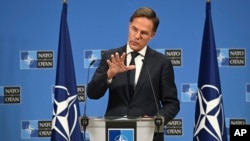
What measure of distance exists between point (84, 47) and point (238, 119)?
70.7 inches

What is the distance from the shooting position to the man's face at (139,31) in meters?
2.53

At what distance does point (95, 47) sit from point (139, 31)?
1703 mm

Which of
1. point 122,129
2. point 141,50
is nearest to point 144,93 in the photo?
point 141,50

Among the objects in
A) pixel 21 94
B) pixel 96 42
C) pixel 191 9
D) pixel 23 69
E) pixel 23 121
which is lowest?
pixel 23 121

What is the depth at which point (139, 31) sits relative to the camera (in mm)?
2520

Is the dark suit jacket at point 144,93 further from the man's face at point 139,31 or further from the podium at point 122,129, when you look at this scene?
the podium at point 122,129

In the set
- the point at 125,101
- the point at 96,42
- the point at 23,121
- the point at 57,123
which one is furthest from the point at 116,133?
the point at 23,121

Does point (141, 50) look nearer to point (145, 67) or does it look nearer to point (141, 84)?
point (145, 67)

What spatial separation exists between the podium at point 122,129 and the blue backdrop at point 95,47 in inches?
87.9

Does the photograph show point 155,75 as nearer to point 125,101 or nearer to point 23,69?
point 125,101

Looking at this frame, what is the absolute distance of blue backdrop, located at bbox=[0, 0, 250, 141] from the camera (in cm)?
407

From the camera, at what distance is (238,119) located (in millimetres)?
4062

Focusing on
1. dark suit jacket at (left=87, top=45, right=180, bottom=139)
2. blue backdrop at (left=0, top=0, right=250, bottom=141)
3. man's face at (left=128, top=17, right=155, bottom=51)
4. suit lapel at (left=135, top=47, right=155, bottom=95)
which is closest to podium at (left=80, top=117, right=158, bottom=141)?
dark suit jacket at (left=87, top=45, right=180, bottom=139)

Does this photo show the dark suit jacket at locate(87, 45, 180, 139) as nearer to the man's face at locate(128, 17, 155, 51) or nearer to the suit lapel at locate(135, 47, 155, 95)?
the suit lapel at locate(135, 47, 155, 95)
